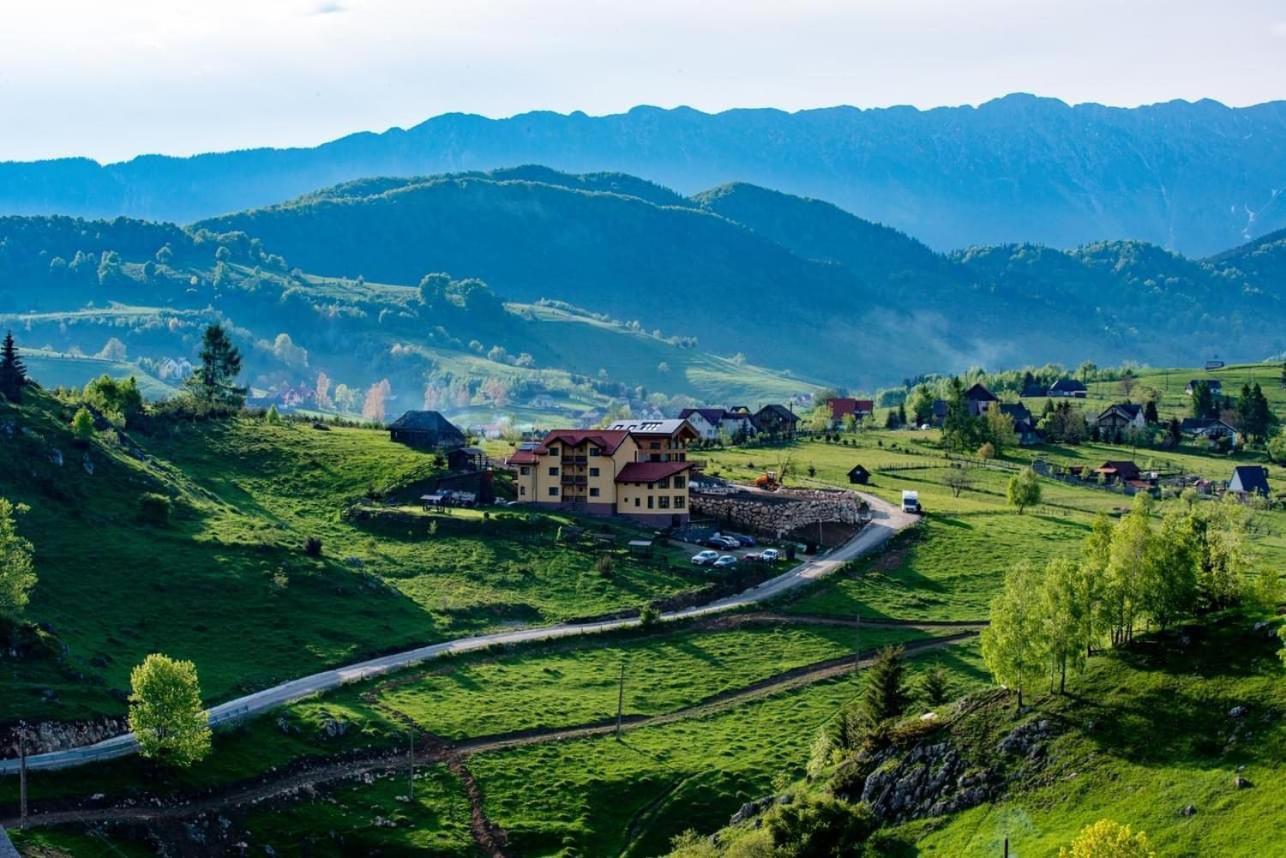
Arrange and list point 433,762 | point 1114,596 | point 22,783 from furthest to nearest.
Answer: point 433,762
point 1114,596
point 22,783

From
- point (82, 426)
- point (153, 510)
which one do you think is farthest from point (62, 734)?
point (82, 426)

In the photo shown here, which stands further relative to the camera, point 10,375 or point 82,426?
point 10,375

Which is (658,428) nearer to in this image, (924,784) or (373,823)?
(373,823)

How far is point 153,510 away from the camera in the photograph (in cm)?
13112

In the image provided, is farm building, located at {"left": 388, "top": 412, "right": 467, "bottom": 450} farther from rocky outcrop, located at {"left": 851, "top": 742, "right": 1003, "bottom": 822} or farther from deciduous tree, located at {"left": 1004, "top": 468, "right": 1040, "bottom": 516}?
rocky outcrop, located at {"left": 851, "top": 742, "right": 1003, "bottom": 822}

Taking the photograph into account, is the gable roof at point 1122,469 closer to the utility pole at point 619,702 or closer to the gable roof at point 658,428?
the gable roof at point 658,428

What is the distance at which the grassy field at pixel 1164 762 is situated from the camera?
69.3 m

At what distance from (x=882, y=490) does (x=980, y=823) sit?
101 m

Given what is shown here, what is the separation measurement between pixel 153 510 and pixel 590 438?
4206 cm

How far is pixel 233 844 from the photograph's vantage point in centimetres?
8169

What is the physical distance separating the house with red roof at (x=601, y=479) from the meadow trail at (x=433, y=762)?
38651 millimetres

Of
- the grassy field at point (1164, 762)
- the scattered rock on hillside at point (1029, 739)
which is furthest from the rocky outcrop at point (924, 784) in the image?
the scattered rock on hillside at point (1029, 739)

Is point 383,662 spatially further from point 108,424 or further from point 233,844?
point 108,424

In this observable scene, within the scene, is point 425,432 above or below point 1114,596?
above
